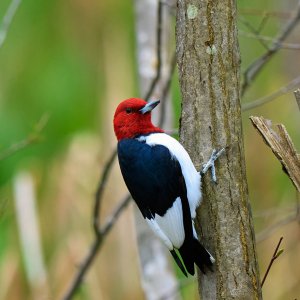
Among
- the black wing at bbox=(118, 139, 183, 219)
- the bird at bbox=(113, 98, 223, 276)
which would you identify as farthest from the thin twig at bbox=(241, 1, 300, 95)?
the black wing at bbox=(118, 139, 183, 219)

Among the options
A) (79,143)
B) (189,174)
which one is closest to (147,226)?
(79,143)

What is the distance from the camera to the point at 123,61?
20.4ft

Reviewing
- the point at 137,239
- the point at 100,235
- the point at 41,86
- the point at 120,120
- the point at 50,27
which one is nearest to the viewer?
the point at 120,120

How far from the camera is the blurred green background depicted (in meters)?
5.42

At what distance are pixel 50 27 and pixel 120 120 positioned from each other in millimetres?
3551

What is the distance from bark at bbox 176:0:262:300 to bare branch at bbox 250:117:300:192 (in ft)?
0.42

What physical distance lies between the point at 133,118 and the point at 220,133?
78 cm

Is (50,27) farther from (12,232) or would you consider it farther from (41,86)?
(12,232)

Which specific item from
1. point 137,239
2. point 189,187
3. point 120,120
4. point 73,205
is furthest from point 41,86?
point 189,187

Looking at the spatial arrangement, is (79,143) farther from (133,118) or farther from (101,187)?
(133,118)

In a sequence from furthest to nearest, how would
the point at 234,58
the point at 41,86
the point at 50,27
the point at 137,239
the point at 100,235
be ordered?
the point at 50,27 < the point at 41,86 < the point at 137,239 < the point at 100,235 < the point at 234,58

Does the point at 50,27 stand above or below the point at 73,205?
above

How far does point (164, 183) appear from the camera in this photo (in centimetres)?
355

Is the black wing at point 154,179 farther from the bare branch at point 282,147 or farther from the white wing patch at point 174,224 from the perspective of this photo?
the bare branch at point 282,147
